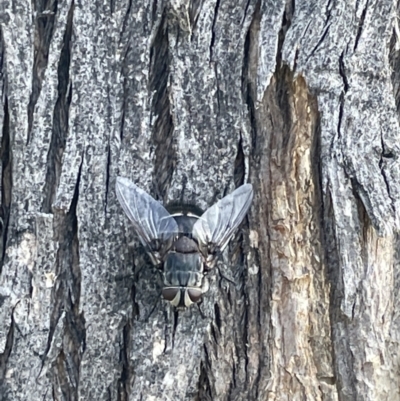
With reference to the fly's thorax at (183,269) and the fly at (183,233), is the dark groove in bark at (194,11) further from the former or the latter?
the fly's thorax at (183,269)

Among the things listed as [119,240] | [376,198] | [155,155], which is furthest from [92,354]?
[376,198]

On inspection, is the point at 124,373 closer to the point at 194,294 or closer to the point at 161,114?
the point at 194,294

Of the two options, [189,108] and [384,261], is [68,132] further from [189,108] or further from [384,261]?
[384,261]

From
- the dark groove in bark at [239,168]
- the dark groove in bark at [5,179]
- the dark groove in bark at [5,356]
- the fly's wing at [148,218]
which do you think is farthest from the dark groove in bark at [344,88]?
the dark groove in bark at [5,356]

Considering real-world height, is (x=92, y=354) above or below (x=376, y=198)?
below

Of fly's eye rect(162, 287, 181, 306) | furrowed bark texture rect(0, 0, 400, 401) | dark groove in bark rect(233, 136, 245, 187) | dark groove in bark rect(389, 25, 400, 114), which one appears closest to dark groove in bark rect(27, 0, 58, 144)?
furrowed bark texture rect(0, 0, 400, 401)

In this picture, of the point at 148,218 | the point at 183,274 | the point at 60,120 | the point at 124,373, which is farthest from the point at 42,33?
the point at 124,373

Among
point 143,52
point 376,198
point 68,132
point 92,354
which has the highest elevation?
point 143,52
